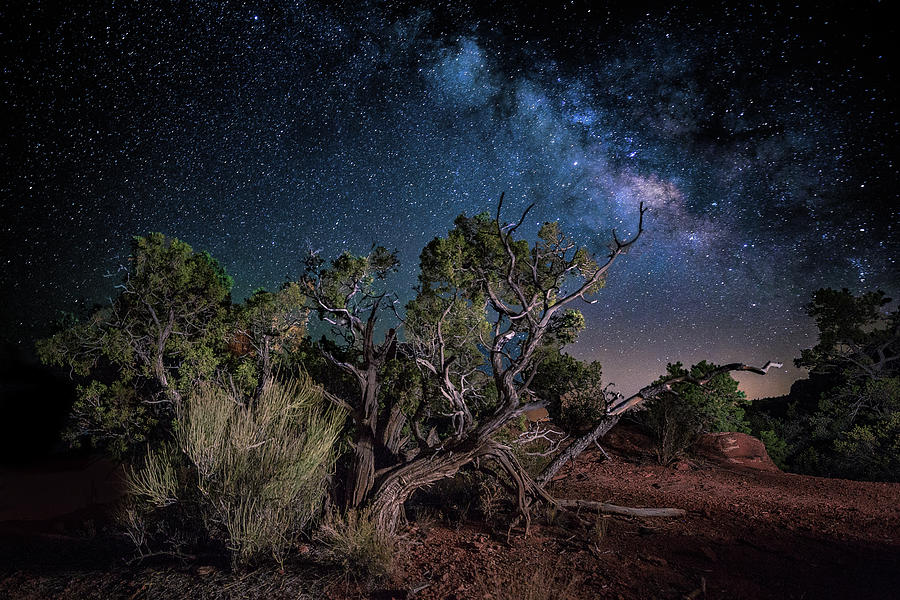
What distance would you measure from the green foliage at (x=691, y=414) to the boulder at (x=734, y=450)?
1.13 ft

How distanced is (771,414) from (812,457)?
A: 495cm

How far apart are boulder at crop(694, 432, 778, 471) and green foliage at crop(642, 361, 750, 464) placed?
1.13 ft

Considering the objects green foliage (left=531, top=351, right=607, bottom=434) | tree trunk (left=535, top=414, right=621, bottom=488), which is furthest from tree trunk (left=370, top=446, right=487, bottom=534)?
green foliage (left=531, top=351, right=607, bottom=434)

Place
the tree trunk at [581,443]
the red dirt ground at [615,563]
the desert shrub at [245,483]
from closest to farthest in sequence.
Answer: the red dirt ground at [615,563] < the desert shrub at [245,483] < the tree trunk at [581,443]

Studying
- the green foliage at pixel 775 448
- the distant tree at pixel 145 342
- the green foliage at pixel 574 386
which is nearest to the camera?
the distant tree at pixel 145 342

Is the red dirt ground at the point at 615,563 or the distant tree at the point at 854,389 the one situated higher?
the distant tree at the point at 854,389

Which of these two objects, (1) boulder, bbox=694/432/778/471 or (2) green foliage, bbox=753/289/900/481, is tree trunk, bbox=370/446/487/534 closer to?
(1) boulder, bbox=694/432/778/471

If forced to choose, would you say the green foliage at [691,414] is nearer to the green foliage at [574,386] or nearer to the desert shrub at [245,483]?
the green foliage at [574,386]

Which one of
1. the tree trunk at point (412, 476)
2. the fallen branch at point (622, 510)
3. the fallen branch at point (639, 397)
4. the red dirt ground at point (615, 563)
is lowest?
the red dirt ground at point (615, 563)

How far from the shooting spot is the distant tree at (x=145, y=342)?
10.0 meters

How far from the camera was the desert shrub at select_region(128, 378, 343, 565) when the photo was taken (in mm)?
5176

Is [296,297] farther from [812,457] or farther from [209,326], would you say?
[812,457]

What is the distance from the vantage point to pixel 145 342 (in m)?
10.8

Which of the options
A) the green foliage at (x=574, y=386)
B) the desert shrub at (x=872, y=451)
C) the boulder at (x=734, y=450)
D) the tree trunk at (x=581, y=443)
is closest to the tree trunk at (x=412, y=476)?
the tree trunk at (x=581, y=443)
